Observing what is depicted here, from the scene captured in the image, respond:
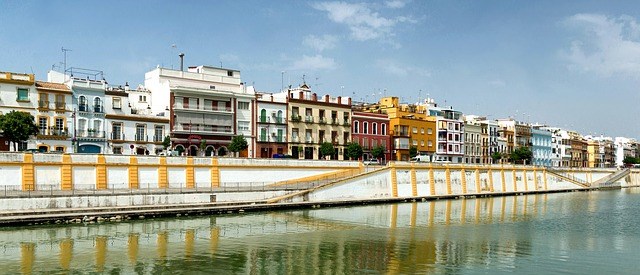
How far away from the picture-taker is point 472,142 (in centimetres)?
11688

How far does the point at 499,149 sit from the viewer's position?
126000mm

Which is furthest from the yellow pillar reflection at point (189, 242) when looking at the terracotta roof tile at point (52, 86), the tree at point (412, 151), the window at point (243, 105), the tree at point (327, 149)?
the tree at point (412, 151)

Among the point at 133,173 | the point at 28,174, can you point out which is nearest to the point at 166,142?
the point at 133,173

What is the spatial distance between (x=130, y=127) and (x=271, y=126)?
19.5 meters

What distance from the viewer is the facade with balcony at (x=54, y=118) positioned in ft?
204

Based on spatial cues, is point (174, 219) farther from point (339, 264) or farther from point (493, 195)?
point (493, 195)

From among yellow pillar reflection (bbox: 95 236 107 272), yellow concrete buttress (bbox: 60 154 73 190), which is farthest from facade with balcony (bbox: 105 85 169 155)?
yellow pillar reflection (bbox: 95 236 107 272)

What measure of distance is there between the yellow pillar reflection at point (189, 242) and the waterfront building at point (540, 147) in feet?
368

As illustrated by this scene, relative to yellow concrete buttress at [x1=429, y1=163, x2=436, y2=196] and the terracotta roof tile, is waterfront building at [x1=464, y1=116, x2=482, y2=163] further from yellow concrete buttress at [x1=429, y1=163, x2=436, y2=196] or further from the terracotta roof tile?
the terracotta roof tile

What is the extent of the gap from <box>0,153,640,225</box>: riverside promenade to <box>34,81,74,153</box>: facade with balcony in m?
14.4

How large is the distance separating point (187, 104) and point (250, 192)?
2243 centimetres

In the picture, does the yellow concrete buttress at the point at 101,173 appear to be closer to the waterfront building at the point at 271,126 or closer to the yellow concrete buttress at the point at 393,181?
the waterfront building at the point at 271,126

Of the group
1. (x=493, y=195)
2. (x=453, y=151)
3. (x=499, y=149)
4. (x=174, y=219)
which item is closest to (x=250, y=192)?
(x=174, y=219)

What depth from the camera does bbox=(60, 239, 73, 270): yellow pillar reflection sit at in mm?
29312
